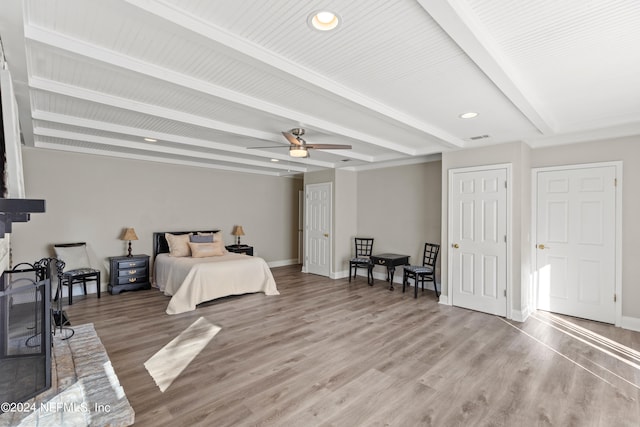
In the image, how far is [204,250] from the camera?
586cm

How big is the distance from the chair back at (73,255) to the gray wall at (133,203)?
0.21 m

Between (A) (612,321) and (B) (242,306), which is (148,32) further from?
(A) (612,321)

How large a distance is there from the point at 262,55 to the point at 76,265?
4959mm

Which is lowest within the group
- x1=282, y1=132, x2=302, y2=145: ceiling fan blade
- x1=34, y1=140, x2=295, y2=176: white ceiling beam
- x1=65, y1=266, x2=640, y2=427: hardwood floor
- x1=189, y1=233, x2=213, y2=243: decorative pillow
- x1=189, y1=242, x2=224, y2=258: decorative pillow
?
x1=65, y1=266, x2=640, y2=427: hardwood floor

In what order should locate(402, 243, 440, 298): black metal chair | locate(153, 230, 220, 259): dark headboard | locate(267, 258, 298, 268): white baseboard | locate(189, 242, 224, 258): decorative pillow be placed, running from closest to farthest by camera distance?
1. locate(402, 243, 440, 298): black metal chair
2. locate(189, 242, 224, 258): decorative pillow
3. locate(153, 230, 220, 259): dark headboard
4. locate(267, 258, 298, 268): white baseboard

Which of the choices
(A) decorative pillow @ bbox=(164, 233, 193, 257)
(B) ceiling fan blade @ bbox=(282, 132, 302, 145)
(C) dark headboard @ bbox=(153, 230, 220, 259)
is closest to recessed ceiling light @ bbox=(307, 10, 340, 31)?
(B) ceiling fan blade @ bbox=(282, 132, 302, 145)

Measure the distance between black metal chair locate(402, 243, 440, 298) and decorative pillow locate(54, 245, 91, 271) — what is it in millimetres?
5406

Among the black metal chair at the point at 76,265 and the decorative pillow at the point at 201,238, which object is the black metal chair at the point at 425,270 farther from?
the black metal chair at the point at 76,265

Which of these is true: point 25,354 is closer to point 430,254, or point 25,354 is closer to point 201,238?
point 201,238

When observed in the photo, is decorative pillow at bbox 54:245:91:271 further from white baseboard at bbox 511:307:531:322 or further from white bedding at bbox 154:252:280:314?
white baseboard at bbox 511:307:531:322

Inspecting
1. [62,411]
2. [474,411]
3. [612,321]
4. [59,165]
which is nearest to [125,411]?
[62,411]

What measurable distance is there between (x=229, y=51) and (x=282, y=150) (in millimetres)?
3260

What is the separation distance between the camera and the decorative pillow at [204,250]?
581cm

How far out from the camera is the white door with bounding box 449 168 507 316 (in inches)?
177
